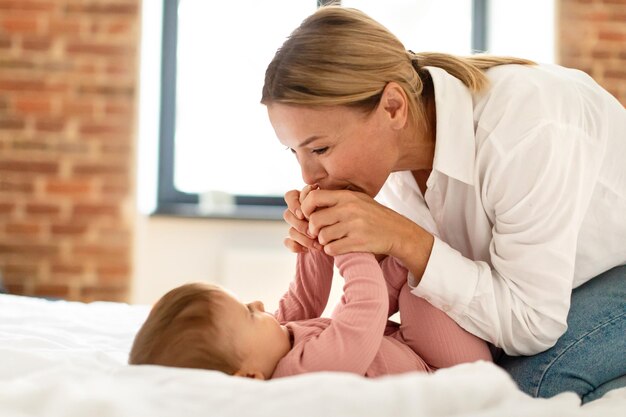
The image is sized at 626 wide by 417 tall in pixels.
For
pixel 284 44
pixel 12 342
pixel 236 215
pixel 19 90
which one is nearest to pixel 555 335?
pixel 284 44

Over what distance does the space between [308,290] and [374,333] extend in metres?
0.40

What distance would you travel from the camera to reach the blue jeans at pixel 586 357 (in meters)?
1.32

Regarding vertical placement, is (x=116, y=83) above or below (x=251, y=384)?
above

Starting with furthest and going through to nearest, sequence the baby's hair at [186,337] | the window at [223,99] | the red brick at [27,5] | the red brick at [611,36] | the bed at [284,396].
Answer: the window at [223,99], the red brick at [611,36], the red brick at [27,5], the baby's hair at [186,337], the bed at [284,396]

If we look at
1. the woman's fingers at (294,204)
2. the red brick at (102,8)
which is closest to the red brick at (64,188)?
the red brick at (102,8)

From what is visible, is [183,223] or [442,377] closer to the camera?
[442,377]

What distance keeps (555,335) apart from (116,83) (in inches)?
110

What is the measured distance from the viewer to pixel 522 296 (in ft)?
4.43

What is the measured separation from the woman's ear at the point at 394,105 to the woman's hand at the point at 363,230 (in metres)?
0.20

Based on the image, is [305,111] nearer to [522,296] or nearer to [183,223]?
[522,296]

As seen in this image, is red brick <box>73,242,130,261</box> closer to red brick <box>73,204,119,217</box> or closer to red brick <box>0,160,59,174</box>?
red brick <box>73,204,119,217</box>

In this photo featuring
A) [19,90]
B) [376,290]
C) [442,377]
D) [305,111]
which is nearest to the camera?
[442,377]

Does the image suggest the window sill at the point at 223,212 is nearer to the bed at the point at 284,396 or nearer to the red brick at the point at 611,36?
the red brick at the point at 611,36

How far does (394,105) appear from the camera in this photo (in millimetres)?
1516
